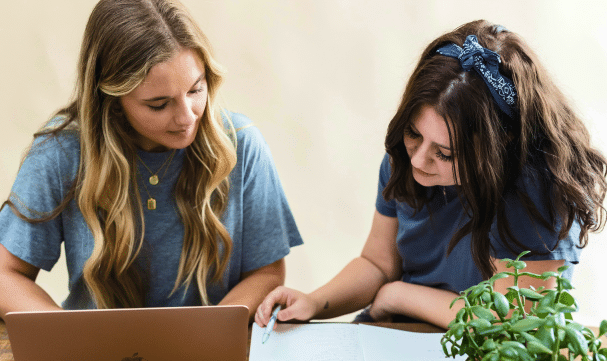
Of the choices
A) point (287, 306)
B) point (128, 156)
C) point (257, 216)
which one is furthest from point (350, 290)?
point (128, 156)

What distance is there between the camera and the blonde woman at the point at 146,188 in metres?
1.11

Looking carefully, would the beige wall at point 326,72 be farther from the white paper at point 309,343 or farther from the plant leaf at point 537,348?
the plant leaf at point 537,348

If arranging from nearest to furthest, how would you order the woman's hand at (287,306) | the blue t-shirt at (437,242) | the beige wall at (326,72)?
the woman's hand at (287,306) < the blue t-shirt at (437,242) < the beige wall at (326,72)

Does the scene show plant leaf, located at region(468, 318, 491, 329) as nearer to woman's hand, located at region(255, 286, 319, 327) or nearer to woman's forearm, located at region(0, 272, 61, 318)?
woman's hand, located at region(255, 286, 319, 327)

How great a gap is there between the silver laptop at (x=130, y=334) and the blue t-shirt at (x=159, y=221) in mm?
411

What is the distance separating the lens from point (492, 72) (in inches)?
38.1

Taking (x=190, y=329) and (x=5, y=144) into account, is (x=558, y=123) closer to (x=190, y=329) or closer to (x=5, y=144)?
(x=190, y=329)

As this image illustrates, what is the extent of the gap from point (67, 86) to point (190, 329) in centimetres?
157

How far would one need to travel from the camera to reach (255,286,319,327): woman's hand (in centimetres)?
107

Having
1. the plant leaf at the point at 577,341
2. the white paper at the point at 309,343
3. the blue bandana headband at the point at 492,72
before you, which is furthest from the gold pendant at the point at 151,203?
the plant leaf at the point at 577,341

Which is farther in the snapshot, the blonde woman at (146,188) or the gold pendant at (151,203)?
the gold pendant at (151,203)

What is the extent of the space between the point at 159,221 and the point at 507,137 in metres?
0.84

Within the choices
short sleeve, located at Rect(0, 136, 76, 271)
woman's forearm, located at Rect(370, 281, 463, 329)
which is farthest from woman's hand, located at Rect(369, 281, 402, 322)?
short sleeve, located at Rect(0, 136, 76, 271)

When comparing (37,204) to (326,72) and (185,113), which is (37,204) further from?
(326,72)
